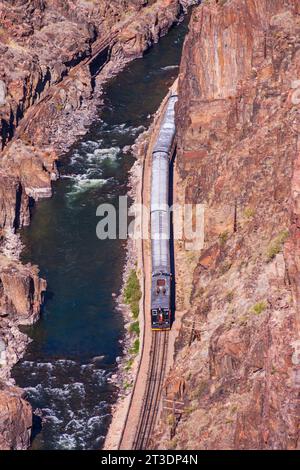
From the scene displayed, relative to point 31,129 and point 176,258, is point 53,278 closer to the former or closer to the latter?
point 176,258

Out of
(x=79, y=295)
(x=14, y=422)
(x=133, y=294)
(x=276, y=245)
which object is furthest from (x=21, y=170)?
(x=276, y=245)

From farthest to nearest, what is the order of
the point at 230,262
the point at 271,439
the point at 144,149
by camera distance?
the point at 144,149 → the point at 230,262 → the point at 271,439

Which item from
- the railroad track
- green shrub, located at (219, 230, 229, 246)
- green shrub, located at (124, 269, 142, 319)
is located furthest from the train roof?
green shrub, located at (219, 230, 229, 246)

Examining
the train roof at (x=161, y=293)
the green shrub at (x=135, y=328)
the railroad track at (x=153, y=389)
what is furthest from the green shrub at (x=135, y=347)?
the train roof at (x=161, y=293)

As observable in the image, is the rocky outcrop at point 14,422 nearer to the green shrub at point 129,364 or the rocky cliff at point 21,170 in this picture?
the rocky cliff at point 21,170

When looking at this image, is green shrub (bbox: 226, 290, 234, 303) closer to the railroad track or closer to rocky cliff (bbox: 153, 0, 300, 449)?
rocky cliff (bbox: 153, 0, 300, 449)

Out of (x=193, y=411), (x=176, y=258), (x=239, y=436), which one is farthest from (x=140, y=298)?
(x=239, y=436)

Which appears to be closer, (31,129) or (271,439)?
(271,439)

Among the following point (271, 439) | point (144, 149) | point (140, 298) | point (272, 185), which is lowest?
point (271, 439)
